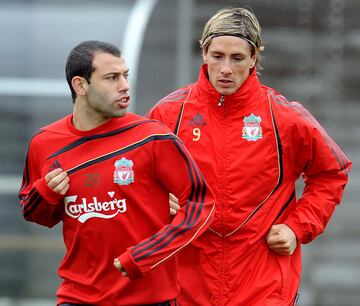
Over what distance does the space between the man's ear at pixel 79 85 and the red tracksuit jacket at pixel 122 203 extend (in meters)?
0.17

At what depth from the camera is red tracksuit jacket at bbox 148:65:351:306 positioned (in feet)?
15.2

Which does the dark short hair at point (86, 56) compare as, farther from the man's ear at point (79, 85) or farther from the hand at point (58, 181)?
the hand at point (58, 181)

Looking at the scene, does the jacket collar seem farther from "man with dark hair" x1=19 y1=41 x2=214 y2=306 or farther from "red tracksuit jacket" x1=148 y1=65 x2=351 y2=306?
"man with dark hair" x1=19 y1=41 x2=214 y2=306

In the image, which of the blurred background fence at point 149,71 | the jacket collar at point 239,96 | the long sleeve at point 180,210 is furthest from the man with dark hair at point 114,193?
the blurred background fence at point 149,71

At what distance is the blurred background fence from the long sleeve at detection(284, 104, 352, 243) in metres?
3.65

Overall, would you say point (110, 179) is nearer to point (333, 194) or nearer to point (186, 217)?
point (186, 217)

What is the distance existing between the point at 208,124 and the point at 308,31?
4053mm

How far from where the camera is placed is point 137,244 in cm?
414

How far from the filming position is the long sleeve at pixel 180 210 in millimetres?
4066

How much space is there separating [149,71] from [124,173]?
167 inches

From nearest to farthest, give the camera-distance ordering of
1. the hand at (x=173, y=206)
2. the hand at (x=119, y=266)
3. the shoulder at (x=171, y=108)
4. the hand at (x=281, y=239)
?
1. the hand at (x=119, y=266)
2. the hand at (x=173, y=206)
3. the hand at (x=281, y=239)
4. the shoulder at (x=171, y=108)

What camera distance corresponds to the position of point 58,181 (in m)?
4.19

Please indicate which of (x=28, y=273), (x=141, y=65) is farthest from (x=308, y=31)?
(x=28, y=273)

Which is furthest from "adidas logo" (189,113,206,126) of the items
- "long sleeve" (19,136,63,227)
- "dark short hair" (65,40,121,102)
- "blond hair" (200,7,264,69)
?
"long sleeve" (19,136,63,227)
